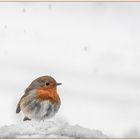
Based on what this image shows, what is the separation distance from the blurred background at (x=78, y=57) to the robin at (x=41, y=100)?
417 millimetres

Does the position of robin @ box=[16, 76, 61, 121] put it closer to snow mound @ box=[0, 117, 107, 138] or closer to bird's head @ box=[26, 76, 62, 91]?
bird's head @ box=[26, 76, 62, 91]

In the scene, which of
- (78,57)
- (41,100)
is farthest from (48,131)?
(78,57)

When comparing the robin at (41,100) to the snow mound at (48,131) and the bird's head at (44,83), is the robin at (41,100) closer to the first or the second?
the bird's head at (44,83)

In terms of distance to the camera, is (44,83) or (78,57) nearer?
(44,83)

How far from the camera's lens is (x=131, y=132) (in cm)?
475

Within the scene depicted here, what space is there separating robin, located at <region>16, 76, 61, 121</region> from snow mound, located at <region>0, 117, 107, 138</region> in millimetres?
173

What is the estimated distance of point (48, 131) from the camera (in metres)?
3.72

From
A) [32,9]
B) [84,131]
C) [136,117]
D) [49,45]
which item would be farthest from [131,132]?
[32,9]

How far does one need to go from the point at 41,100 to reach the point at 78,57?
75.2 inches

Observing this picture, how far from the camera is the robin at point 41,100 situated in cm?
389

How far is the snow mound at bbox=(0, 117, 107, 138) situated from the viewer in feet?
12.1

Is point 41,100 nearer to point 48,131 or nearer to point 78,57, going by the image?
point 48,131

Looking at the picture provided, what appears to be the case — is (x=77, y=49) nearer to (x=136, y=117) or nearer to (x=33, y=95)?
(x=136, y=117)

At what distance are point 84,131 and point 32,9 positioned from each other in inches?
104
